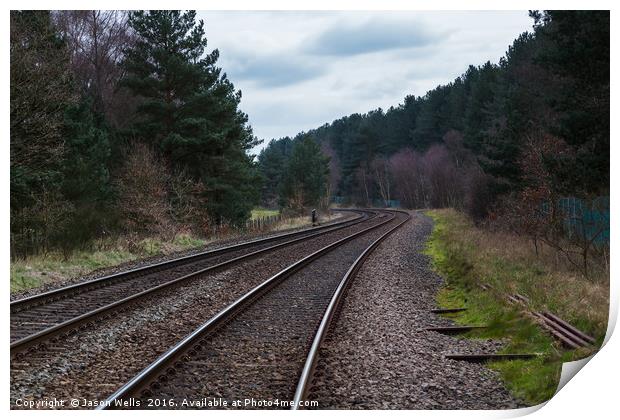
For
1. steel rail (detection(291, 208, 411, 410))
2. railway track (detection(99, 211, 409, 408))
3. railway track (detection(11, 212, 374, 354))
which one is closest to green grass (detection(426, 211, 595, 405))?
steel rail (detection(291, 208, 411, 410))

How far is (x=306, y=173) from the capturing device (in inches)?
2437

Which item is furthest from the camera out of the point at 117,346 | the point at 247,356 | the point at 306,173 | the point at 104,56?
the point at 306,173

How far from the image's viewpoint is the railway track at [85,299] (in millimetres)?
8469

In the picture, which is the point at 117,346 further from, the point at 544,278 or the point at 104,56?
the point at 104,56

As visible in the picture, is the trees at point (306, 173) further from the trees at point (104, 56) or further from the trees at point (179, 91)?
the trees at point (179, 91)

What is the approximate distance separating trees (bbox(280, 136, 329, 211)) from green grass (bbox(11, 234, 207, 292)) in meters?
37.0

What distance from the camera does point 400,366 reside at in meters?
7.29

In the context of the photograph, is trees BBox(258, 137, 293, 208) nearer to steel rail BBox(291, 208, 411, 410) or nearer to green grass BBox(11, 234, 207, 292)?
green grass BBox(11, 234, 207, 292)

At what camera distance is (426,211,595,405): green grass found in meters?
6.43

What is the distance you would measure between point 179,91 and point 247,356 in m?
21.9

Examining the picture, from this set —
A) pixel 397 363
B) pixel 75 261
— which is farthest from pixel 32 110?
pixel 397 363
